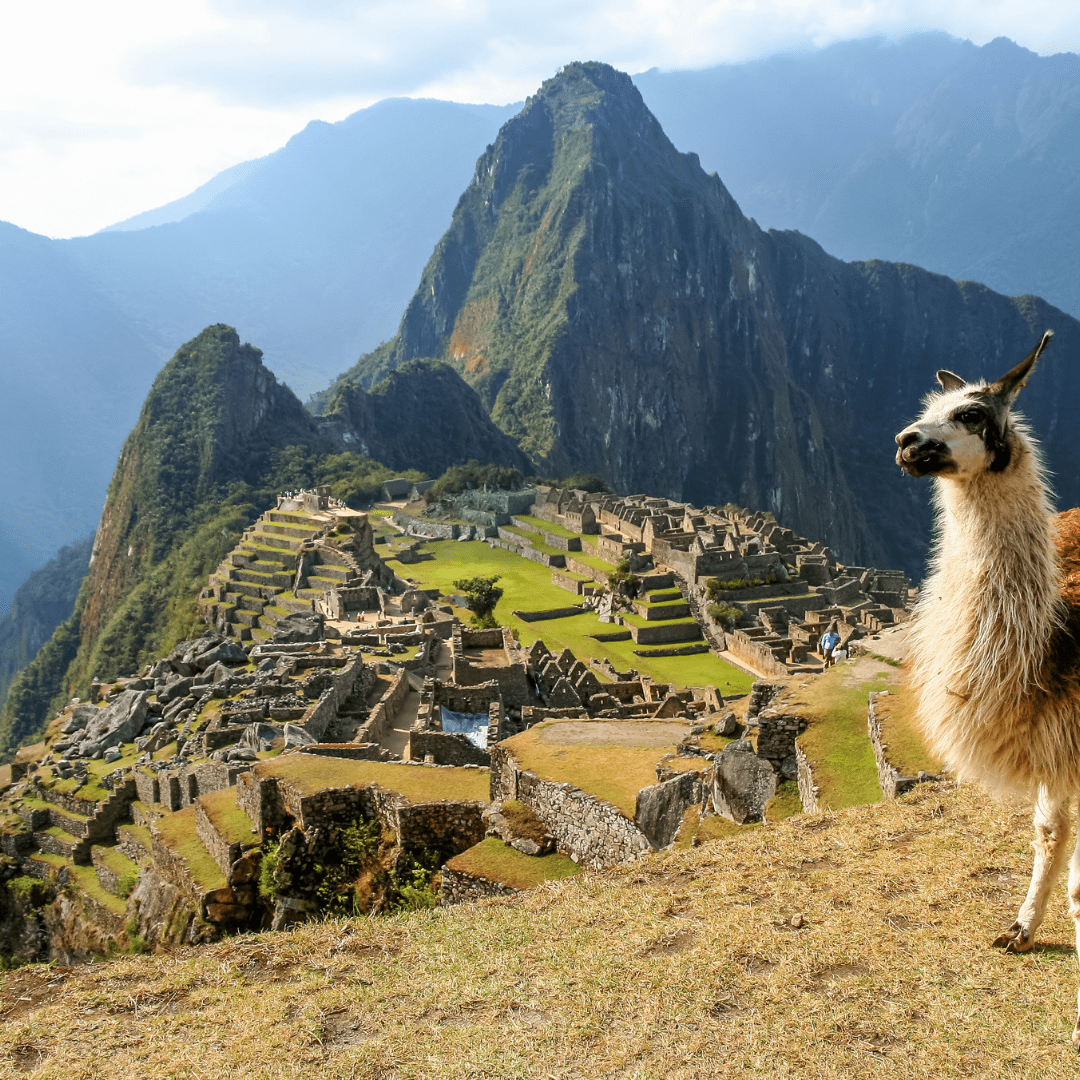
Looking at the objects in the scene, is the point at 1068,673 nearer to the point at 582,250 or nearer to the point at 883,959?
the point at 883,959

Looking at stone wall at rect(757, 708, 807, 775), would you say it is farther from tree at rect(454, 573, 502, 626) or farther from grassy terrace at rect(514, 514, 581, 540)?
grassy terrace at rect(514, 514, 581, 540)

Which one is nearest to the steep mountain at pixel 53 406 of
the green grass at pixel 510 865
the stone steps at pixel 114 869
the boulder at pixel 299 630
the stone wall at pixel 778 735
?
the boulder at pixel 299 630

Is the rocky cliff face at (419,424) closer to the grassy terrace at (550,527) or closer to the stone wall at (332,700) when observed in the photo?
the grassy terrace at (550,527)

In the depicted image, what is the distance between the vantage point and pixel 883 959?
4.42 meters

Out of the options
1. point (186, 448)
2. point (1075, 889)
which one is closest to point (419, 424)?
point (186, 448)

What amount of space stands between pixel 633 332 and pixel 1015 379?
15946 cm

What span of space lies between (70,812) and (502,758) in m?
9.20

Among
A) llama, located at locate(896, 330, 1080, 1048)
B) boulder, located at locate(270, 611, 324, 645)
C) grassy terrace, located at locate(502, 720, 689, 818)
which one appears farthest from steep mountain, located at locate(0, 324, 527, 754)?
llama, located at locate(896, 330, 1080, 1048)

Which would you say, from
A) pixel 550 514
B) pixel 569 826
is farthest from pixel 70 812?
pixel 550 514

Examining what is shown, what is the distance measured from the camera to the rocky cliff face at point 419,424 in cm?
10088

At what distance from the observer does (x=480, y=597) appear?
34844 mm

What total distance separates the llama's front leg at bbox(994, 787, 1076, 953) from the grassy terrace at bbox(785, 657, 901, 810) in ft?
9.33

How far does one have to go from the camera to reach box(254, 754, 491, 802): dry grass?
9086mm

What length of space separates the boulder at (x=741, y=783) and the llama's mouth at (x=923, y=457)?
14.8ft
